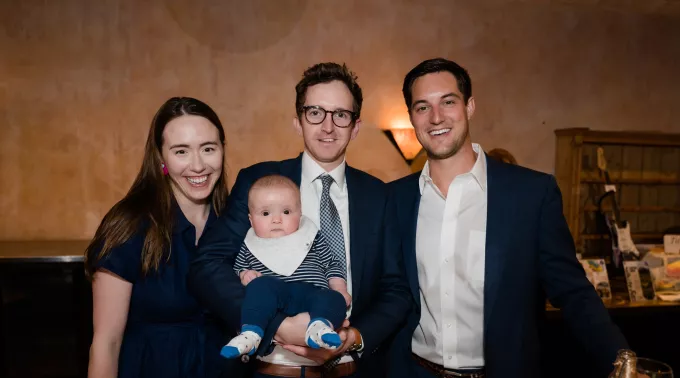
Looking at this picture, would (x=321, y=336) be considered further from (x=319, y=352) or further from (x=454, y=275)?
(x=454, y=275)

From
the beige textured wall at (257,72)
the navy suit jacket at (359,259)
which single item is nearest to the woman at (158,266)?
the navy suit jacket at (359,259)

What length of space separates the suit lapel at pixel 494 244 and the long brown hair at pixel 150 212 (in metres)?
1.06

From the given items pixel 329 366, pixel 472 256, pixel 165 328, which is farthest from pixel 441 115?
pixel 165 328

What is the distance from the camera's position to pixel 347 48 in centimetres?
439

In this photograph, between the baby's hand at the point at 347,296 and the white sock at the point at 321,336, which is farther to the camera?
the baby's hand at the point at 347,296

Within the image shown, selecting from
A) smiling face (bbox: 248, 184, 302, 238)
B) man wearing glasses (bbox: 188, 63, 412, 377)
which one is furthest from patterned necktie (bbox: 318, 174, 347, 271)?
smiling face (bbox: 248, 184, 302, 238)

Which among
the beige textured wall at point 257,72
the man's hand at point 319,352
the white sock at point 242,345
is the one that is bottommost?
the man's hand at point 319,352

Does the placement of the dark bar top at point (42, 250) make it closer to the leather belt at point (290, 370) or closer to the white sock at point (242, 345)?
the leather belt at point (290, 370)

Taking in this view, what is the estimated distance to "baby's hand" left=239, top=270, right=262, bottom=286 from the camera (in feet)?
5.22

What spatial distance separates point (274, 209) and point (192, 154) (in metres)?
0.39

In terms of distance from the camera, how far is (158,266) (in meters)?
1.75

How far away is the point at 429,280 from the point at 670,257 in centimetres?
294

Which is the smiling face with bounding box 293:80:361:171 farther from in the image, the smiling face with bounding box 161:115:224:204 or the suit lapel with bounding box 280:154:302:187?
the smiling face with bounding box 161:115:224:204

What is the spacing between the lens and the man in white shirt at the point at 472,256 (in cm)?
173
